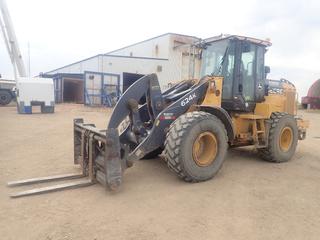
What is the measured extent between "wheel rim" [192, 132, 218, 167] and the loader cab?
1.38 metres

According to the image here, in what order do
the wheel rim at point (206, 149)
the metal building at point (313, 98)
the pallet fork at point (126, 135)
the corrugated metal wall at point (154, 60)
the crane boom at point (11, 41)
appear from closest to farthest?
1. the pallet fork at point (126, 135)
2. the wheel rim at point (206, 149)
3. the crane boom at point (11, 41)
4. the corrugated metal wall at point (154, 60)
5. the metal building at point (313, 98)

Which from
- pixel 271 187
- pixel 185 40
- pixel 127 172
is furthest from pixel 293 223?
pixel 185 40

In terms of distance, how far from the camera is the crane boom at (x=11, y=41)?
20.2 m

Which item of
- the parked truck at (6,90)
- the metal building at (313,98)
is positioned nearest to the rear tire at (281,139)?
the parked truck at (6,90)

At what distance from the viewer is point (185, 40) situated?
26281 mm

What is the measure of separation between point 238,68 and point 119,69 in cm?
2268

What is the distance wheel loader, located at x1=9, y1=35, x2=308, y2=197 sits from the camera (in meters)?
5.07

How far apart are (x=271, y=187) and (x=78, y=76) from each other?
28358 millimetres

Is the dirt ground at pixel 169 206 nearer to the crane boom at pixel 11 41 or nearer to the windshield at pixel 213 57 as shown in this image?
the windshield at pixel 213 57

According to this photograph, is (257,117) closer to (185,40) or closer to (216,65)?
(216,65)

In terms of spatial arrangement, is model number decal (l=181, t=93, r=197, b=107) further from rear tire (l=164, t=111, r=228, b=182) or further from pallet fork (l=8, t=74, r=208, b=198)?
rear tire (l=164, t=111, r=228, b=182)

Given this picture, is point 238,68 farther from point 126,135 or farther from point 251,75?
point 126,135

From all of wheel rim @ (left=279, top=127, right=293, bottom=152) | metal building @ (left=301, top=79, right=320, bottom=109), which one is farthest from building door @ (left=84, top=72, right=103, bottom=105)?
wheel rim @ (left=279, top=127, right=293, bottom=152)

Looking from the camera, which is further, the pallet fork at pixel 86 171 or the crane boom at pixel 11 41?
the crane boom at pixel 11 41
